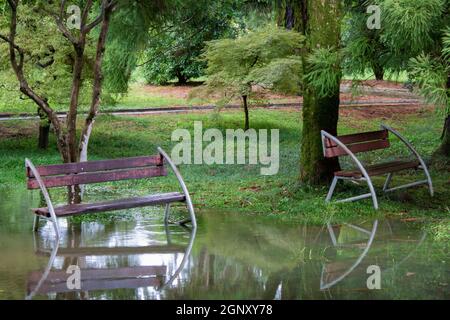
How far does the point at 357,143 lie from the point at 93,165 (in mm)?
3862

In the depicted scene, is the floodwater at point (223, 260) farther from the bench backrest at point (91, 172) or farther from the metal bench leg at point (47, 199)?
the bench backrest at point (91, 172)

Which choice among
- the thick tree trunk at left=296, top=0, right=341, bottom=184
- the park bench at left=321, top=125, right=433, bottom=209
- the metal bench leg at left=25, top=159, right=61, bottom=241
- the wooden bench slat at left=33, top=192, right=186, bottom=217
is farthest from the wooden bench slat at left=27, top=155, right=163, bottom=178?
the thick tree trunk at left=296, top=0, right=341, bottom=184

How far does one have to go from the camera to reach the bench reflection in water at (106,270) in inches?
249

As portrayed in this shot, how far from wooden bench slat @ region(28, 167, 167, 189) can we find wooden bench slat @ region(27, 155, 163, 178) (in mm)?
58

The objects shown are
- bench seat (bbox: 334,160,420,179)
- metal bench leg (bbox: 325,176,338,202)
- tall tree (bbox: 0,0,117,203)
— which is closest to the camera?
tall tree (bbox: 0,0,117,203)

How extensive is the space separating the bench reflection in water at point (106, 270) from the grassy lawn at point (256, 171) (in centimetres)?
254

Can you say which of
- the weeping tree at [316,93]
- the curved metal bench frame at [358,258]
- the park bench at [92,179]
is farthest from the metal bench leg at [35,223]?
the weeping tree at [316,93]

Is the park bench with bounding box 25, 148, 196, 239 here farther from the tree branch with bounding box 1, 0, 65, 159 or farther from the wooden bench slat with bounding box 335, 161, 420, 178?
the wooden bench slat with bounding box 335, 161, 420, 178

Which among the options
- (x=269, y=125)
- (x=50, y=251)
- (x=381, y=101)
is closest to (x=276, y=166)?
(x=269, y=125)

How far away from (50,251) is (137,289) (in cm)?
189

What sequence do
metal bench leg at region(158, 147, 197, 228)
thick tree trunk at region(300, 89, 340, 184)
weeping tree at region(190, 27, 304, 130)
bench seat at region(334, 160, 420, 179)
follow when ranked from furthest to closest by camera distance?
weeping tree at region(190, 27, 304, 130) → thick tree trunk at region(300, 89, 340, 184) → bench seat at region(334, 160, 420, 179) → metal bench leg at region(158, 147, 197, 228)

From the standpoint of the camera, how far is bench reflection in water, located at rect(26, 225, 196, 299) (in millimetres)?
6328
